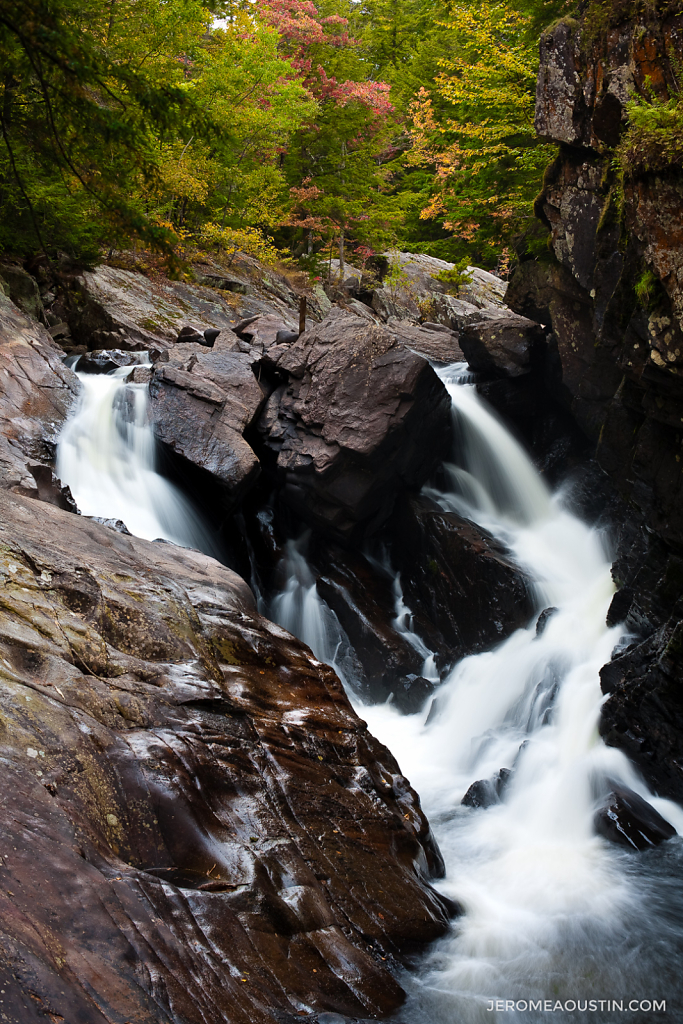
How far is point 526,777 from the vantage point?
777cm

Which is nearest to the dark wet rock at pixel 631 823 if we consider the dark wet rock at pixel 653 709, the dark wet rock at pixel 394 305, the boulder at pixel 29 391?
the dark wet rock at pixel 653 709

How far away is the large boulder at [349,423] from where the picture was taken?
11.0 metres

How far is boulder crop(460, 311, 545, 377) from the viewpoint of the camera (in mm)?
13148

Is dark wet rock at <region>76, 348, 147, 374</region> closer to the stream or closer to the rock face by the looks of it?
the stream

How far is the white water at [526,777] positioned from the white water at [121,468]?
258 centimetres

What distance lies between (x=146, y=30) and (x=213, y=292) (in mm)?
6233

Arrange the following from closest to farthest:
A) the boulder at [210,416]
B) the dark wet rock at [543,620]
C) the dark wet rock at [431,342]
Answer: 1. the dark wet rock at [543,620]
2. the boulder at [210,416]
3. the dark wet rock at [431,342]

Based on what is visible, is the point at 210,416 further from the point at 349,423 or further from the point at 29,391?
the point at 29,391

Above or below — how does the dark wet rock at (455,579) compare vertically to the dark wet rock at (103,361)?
above

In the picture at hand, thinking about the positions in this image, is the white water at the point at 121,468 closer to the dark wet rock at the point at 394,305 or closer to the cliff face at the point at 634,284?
the cliff face at the point at 634,284

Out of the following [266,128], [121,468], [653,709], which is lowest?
[121,468]

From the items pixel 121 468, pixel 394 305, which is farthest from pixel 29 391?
pixel 394 305

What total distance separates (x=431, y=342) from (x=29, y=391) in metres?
11.7

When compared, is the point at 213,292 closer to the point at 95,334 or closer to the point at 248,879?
the point at 95,334
